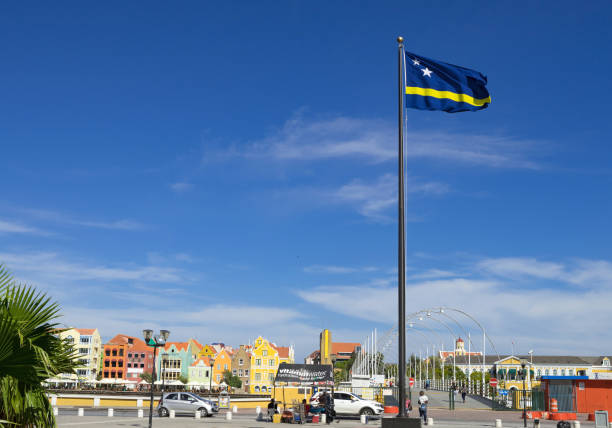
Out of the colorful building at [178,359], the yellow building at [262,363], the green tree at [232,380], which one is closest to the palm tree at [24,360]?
the yellow building at [262,363]

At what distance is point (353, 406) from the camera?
38.5m

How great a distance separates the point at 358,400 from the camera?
127 ft

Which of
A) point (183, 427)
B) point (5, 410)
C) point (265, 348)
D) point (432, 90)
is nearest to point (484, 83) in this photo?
point (432, 90)

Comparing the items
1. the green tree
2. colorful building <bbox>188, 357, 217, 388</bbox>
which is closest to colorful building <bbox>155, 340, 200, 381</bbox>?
colorful building <bbox>188, 357, 217, 388</bbox>

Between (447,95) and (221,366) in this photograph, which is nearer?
(447,95)

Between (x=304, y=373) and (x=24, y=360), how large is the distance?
27.5m

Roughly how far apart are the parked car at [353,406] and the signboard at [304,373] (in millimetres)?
3062

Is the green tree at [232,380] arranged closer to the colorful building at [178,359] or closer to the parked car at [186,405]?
the colorful building at [178,359]

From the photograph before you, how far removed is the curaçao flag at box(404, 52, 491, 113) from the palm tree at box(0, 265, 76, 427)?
1181cm

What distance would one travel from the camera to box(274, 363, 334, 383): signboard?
115 feet

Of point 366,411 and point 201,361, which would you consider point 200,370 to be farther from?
point 366,411

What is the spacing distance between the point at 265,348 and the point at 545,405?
75.4 metres

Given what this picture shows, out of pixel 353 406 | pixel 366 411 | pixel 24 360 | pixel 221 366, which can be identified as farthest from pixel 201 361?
pixel 24 360

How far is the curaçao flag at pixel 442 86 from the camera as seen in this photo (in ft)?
58.8
